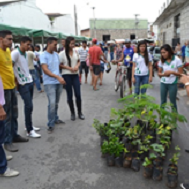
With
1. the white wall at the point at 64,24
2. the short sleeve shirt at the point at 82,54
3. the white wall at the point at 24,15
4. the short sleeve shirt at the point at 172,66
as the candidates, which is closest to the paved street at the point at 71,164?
the short sleeve shirt at the point at 172,66

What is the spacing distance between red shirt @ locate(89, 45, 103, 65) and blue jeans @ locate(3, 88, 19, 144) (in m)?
4.70

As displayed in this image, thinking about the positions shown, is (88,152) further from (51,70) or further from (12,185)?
(51,70)

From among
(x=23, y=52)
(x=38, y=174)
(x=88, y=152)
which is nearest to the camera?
(x=38, y=174)

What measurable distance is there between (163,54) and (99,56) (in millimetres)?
4027

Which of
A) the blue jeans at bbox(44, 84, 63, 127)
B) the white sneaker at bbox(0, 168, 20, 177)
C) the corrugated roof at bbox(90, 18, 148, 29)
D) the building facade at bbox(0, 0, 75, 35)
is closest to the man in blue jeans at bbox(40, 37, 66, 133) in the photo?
the blue jeans at bbox(44, 84, 63, 127)

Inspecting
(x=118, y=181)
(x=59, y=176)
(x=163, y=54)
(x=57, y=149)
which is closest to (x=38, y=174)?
(x=59, y=176)

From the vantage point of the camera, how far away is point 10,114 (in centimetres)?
361

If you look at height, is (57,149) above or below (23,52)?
below

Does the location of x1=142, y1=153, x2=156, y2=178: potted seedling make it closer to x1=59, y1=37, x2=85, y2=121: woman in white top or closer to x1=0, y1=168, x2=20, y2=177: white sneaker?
x1=0, y1=168, x2=20, y2=177: white sneaker

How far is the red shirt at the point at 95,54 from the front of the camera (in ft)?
26.0

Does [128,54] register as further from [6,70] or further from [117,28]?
[117,28]

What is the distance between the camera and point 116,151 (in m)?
3.14

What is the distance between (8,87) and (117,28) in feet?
170

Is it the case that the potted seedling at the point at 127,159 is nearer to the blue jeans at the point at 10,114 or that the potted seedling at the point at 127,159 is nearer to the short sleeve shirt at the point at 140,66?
the blue jeans at the point at 10,114
